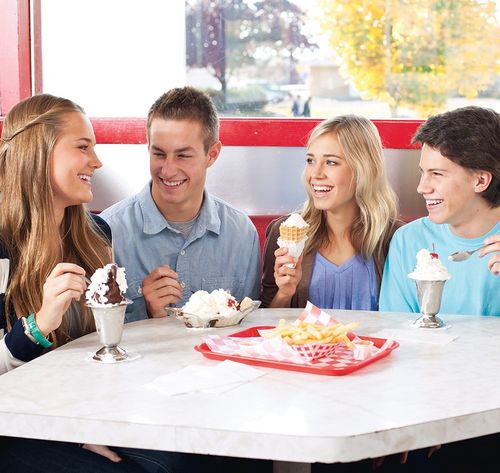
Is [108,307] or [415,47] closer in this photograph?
[108,307]

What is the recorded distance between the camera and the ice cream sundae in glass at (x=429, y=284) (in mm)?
2365

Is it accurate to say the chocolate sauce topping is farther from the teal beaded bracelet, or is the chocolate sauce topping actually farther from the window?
the window

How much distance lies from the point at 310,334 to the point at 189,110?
150cm

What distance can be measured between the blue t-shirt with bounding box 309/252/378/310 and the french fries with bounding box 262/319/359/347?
106 cm

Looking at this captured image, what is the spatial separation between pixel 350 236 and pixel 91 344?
1.29 meters

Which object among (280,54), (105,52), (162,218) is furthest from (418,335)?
(280,54)

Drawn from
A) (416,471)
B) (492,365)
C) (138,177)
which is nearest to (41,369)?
(492,365)

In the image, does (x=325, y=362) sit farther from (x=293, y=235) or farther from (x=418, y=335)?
(x=293, y=235)

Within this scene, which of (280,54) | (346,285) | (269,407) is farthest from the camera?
(280,54)

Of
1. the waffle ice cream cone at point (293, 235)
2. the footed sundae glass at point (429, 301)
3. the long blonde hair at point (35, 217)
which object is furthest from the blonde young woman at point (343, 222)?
the long blonde hair at point (35, 217)

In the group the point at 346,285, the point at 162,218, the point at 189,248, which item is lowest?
the point at 346,285

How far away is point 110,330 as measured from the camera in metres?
2.04

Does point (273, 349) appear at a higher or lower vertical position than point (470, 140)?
lower

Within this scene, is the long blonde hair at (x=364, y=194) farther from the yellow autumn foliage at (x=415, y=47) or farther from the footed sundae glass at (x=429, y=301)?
the yellow autumn foliage at (x=415, y=47)
